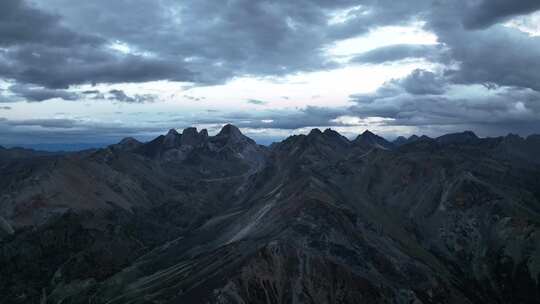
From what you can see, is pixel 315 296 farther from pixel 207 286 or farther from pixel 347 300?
pixel 207 286

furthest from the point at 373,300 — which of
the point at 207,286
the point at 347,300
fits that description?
the point at 207,286

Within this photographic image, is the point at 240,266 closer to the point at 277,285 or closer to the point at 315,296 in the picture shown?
the point at 277,285

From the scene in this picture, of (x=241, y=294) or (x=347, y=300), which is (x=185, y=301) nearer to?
(x=241, y=294)

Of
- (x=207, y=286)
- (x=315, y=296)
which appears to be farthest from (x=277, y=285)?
(x=207, y=286)

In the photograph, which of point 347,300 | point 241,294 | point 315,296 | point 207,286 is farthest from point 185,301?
point 347,300

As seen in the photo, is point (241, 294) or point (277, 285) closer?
point (241, 294)

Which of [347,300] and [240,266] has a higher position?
[240,266]

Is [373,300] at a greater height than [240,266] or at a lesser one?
lesser
